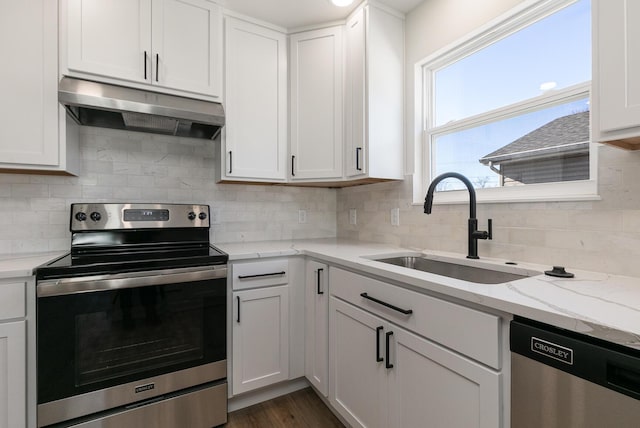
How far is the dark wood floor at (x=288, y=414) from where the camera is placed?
67.9 inches

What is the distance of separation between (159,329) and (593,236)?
1.97 metres

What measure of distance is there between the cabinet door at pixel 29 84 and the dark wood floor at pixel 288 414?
1.74 meters

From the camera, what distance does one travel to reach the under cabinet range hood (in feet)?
5.12

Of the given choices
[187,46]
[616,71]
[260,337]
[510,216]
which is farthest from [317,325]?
[187,46]

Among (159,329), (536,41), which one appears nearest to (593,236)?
(536,41)

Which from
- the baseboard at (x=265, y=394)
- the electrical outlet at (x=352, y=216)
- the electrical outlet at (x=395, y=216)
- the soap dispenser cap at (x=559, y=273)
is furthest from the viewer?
the electrical outlet at (x=352, y=216)

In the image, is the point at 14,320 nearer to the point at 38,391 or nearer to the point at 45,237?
the point at 38,391

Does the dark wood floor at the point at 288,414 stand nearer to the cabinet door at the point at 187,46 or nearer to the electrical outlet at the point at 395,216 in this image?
the electrical outlet at the point at 395,216

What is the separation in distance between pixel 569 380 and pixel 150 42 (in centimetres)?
233

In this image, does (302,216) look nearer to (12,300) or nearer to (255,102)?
(255,102)

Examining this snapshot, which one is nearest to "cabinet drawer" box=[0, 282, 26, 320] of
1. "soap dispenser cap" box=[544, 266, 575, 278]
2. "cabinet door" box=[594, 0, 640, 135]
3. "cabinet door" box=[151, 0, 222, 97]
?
"cabinet door" box=[151, 0, 222, 97]

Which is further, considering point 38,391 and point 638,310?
point 38,391

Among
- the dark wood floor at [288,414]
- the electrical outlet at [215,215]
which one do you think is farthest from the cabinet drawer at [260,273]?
the dark wood floor at [288,414]

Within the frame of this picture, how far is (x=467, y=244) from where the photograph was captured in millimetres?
1679
